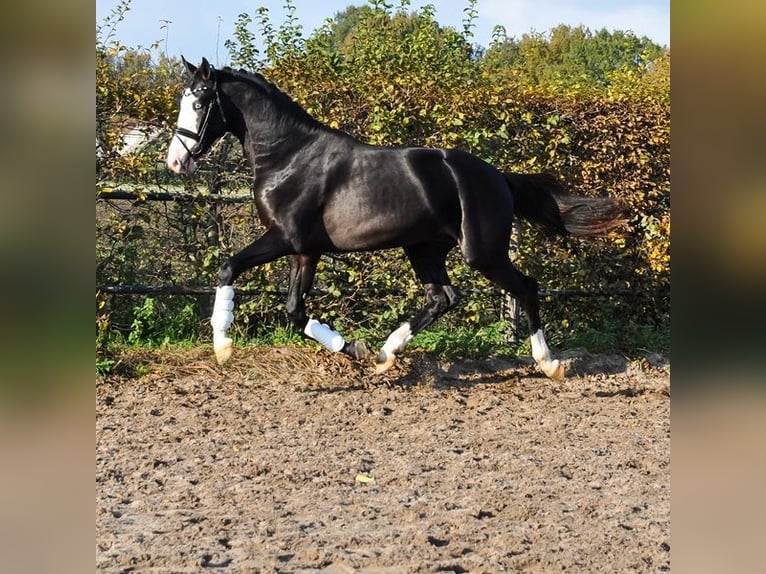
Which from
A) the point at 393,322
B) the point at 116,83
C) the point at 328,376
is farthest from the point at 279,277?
the point at 116,83

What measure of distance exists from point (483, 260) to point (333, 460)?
2136 millimetres

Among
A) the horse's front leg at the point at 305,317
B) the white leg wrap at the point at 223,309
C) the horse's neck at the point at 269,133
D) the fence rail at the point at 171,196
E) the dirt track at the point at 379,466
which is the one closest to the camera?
the dirt track at the point at 379,466

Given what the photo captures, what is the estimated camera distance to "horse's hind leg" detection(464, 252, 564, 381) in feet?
20.0

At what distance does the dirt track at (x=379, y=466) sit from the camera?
10.2ft

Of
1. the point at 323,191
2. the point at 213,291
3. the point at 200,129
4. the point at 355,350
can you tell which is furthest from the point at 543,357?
the point at 200,129

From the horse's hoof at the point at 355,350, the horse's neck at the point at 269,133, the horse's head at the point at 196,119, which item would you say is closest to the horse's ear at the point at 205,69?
the horse's head at the point at 196,119

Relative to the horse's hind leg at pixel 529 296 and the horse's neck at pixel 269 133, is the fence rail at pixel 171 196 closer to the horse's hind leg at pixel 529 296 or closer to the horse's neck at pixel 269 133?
the horse's neck at pixel 269 133

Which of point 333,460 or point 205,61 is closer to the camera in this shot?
point 333,460

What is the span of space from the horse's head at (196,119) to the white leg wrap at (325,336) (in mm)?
1288

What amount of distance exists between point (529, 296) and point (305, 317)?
1596 mm

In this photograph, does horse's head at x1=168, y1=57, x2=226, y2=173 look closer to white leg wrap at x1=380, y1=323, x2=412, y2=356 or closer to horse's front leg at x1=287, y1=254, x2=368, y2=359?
horse's front leg at x1=287, y1=254, x2=368, y2=359

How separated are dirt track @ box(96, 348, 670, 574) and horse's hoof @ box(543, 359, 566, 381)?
0.11 meters
